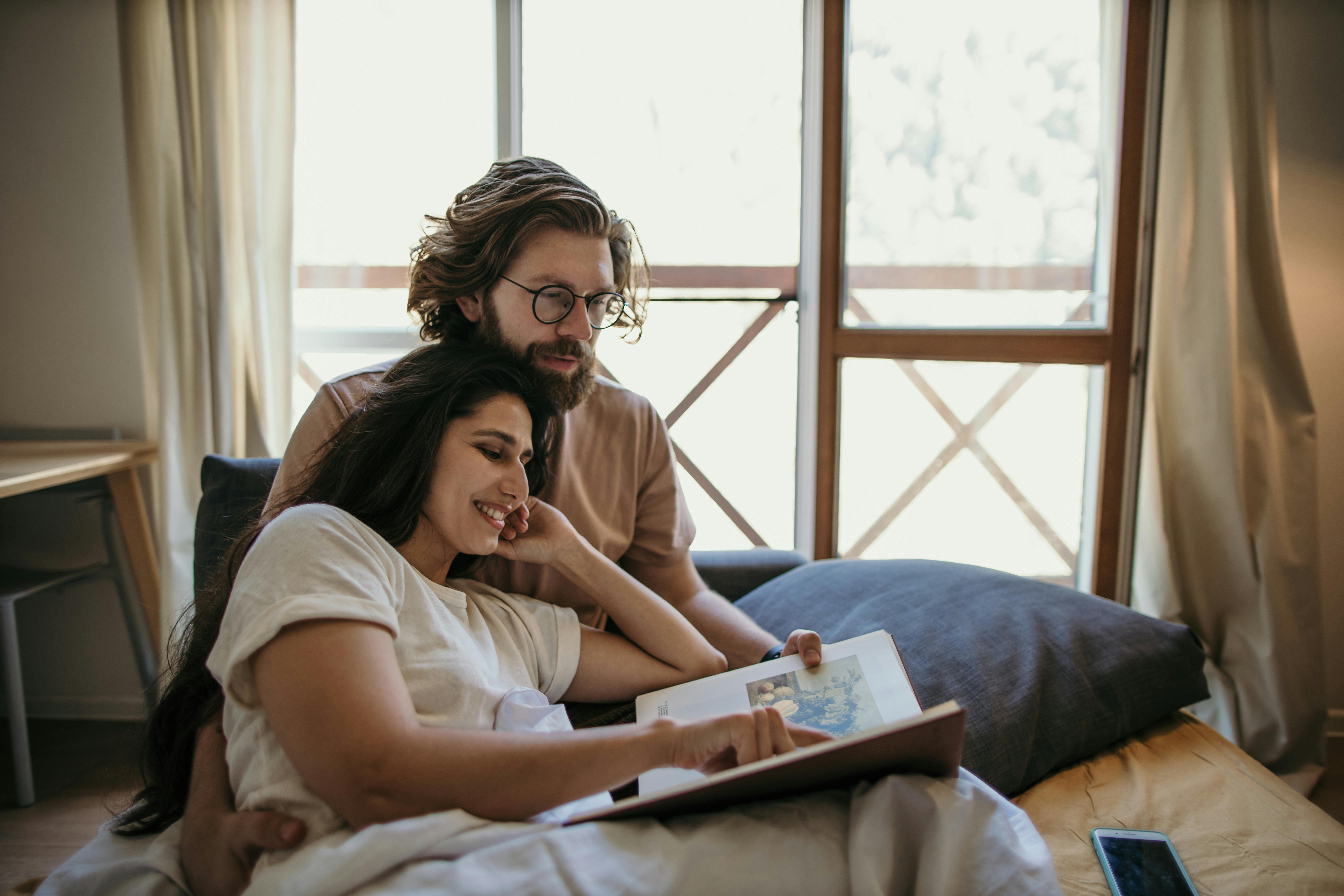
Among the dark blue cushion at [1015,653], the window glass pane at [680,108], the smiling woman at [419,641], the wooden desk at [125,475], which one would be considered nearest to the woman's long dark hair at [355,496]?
the smiling woman at [419,641]

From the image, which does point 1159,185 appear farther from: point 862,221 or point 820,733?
point 820,733

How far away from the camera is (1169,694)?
3.97 ft

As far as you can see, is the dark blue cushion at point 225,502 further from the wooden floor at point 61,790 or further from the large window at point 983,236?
the large window at point 983,236

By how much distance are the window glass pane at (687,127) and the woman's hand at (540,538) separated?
99 cm

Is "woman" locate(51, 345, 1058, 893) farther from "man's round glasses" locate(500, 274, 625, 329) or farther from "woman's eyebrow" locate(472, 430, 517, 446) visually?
"man's round glasses" locate(500, 274, 625, 329)

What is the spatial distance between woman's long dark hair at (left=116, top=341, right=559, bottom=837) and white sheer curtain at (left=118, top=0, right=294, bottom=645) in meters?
1.03

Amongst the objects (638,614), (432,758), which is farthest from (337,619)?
(638,614)

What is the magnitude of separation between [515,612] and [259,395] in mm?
1248

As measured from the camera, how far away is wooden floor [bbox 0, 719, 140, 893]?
1499 mm

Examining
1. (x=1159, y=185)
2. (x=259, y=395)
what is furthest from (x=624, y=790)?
(x=1159, y=185)

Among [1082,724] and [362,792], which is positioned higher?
[362,792]

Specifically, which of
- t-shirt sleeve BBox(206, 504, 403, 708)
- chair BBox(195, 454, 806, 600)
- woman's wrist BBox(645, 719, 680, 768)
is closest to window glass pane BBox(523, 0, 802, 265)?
chair BBox(195, 454, 806, 600)

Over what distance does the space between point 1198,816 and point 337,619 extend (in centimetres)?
104

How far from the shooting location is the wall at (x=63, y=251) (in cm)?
196
